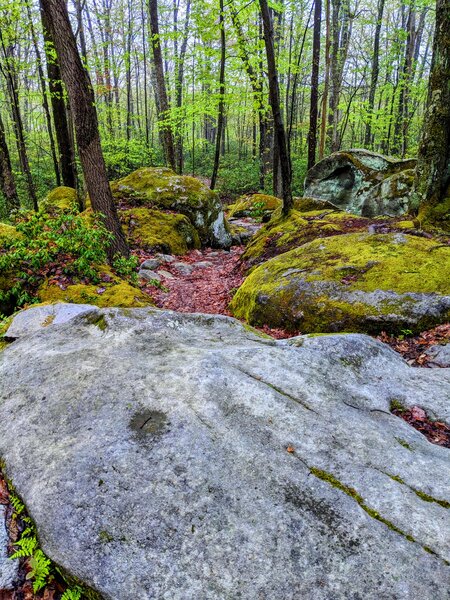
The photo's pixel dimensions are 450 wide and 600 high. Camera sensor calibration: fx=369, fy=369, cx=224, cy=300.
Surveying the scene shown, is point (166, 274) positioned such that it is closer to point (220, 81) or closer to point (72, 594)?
point (72, 594)

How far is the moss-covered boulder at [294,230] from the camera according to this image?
813 cm

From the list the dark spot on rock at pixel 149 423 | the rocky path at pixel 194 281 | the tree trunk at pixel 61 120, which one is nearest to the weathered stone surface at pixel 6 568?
the dark spot on rock at pixel 149 423

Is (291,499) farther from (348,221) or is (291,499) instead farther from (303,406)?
(348,221)

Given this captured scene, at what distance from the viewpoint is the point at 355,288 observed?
5.22 metres

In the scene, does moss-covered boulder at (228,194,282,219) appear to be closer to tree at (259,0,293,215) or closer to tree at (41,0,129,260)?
tree at (259,0,293,215)

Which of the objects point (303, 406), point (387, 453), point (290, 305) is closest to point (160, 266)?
point (290, 305)

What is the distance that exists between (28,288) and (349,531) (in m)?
5.51

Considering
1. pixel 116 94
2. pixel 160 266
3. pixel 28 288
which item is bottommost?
pixel 160 266

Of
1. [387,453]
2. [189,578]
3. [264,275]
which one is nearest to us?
[189,578]

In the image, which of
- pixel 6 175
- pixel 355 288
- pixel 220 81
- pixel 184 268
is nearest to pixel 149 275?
pixel 184 268

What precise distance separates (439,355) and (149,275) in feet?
18.8

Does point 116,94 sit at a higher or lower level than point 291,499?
higher

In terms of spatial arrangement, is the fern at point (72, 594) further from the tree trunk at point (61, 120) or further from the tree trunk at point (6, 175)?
the tree trunk at point (61, 120)

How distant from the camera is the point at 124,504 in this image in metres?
1.96
